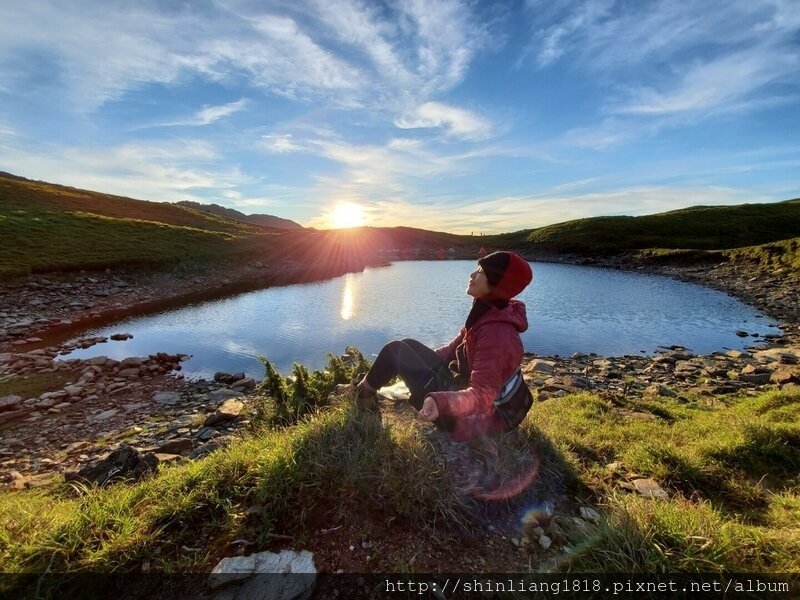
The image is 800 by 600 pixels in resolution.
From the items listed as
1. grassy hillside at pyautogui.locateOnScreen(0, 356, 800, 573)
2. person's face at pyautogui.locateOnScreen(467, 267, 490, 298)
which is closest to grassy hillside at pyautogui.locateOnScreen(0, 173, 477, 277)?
grassy hillside at pyautogui.locateOnScreen(0, 356, 800, 573)

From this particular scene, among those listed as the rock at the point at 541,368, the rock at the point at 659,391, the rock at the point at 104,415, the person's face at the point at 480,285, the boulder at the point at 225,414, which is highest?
the person's face at the point at 480,285

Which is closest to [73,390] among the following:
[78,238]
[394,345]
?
[394,345]

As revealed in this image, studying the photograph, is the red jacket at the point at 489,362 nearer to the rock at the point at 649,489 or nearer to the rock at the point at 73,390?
the rock at the point at 649,489

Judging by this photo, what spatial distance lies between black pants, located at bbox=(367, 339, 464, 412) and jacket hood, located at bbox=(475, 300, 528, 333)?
112 centimetres

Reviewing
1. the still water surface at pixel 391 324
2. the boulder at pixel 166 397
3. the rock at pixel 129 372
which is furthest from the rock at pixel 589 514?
the rock at pixel 129 372

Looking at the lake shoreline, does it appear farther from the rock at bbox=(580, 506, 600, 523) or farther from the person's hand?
the rock at bbox=(580, 506, 600, 523)

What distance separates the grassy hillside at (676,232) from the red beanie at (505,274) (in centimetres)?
8909

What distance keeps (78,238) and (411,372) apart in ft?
166

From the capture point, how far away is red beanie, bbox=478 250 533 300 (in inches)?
176

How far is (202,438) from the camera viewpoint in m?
9.26

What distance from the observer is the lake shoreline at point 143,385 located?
9086 mm

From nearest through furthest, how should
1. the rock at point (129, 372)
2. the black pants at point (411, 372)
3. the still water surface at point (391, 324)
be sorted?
the black pants at point (411, 372) < the rock at point (129, 372) < the still water surface at point (391, 324)

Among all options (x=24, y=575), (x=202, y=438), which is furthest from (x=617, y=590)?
(x=202, y=438)

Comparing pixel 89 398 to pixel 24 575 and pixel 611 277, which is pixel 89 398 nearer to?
pixel 24 575
